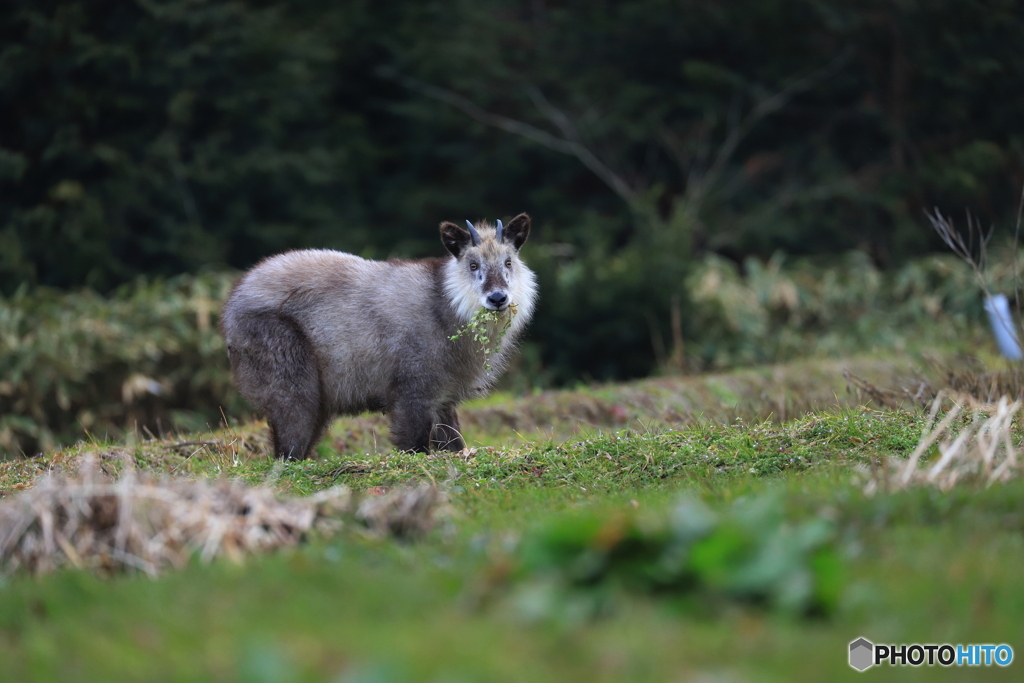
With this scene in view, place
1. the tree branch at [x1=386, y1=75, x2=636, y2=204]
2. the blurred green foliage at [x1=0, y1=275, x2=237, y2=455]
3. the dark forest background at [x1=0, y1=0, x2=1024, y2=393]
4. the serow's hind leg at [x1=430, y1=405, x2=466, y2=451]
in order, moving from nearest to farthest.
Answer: the serow's hind leg at [x1=430, y1=405, x2=466, y2=451]
the blurred green foliage at [x1=0, y1=275, x2=237, y2=455]
the dark forest background at [x1=0, y1=0, x2=1024, y2=393]
the tree branch at [x1=386, y1=75, x2=636, y2=204]

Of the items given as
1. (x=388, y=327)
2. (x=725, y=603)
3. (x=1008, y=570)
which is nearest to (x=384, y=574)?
(x=725, y=603)

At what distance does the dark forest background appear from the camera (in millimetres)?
15875

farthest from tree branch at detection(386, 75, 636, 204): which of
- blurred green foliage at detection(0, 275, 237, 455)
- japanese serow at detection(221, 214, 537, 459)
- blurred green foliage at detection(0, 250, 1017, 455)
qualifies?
japanese serow at detection(221, 214, 537, 459)

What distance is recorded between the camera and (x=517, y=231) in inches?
308

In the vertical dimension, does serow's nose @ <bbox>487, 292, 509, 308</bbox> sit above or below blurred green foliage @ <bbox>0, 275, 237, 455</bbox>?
above

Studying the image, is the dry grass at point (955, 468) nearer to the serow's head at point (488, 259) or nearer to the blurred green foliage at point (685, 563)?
the blurred green foliage at point (685, 563)

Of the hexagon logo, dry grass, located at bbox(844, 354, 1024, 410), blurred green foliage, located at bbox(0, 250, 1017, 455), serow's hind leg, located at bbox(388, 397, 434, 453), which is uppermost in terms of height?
the hexagon logo

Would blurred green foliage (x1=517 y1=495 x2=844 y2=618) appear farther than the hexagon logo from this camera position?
Yes

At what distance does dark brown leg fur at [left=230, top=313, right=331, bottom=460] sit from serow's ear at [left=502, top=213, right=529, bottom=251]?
1722 millimetres

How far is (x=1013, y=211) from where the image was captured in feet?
58.1

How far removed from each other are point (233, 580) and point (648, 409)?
666 cm

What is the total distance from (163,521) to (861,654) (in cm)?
261

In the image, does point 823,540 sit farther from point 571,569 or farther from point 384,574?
point 384,574

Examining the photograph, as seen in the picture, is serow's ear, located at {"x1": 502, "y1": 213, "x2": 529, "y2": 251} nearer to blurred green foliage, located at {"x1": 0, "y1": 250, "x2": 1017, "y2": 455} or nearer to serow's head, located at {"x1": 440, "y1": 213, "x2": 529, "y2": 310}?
serow's head, located at {"x1": 440, "y1": 213, "x2": 529, "y2": 310}
